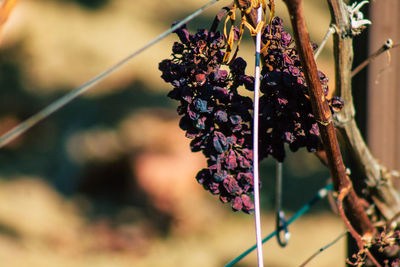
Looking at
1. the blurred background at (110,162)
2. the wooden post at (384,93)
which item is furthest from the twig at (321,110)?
the blurred background at (110,162)

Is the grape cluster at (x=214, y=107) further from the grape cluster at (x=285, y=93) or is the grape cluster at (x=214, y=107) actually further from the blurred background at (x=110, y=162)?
the blurred background at (x=110, y=162)

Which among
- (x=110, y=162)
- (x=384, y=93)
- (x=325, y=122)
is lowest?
(x=325, y=122)

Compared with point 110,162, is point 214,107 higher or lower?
lower

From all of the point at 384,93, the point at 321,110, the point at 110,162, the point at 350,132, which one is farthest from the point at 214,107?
the point at 110,162

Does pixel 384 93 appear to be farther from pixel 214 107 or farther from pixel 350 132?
pixel 214 107

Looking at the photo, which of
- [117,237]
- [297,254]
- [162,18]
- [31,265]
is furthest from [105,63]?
[297,254]

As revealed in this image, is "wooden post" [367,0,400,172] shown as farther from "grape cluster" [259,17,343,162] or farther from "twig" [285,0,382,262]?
"grape cluster" [259,17,343,162]

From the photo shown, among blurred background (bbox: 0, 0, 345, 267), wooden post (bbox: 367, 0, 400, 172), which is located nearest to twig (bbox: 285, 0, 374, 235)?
wooden post (bbox: 367, 0, 400, 172)
